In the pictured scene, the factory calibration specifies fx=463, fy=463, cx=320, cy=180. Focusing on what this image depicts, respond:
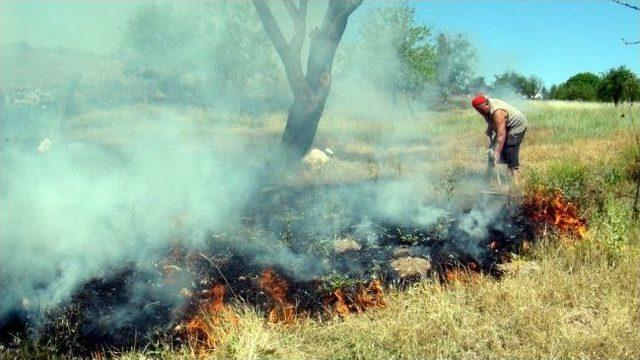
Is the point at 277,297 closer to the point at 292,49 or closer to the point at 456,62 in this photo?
the point at 292,49

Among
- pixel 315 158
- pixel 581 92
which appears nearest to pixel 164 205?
pixel 315 158

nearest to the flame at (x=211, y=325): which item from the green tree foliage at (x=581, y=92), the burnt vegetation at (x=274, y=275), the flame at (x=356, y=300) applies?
the burnt vegetation at (x=274, y=275)

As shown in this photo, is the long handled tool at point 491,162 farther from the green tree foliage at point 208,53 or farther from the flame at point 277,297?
the green tree foliage at point 208,53

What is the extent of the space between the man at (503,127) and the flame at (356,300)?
319 cm

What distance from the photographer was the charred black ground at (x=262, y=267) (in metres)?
3.17

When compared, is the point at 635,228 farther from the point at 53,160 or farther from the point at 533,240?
the point at 53,160

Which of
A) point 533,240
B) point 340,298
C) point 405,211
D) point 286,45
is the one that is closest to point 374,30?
point 286,45

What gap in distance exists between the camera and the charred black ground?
10.4ft

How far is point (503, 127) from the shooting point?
5930 mm

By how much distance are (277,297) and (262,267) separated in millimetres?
519

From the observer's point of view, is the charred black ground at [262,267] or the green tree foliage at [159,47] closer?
the charred black ground at [262,267]

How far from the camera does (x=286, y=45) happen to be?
26.7ft

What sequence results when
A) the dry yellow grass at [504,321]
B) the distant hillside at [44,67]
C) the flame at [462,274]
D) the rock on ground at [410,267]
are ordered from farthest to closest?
the distant hillside at [44,67] → the rock on ground at [410,267] → the flame at [462,274] → the dry yellow grass at [504,321]

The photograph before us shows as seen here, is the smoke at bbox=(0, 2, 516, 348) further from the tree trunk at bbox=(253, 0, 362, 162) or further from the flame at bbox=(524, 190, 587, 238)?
the tree trunk at bbox=(253, 0, 362, 162)
